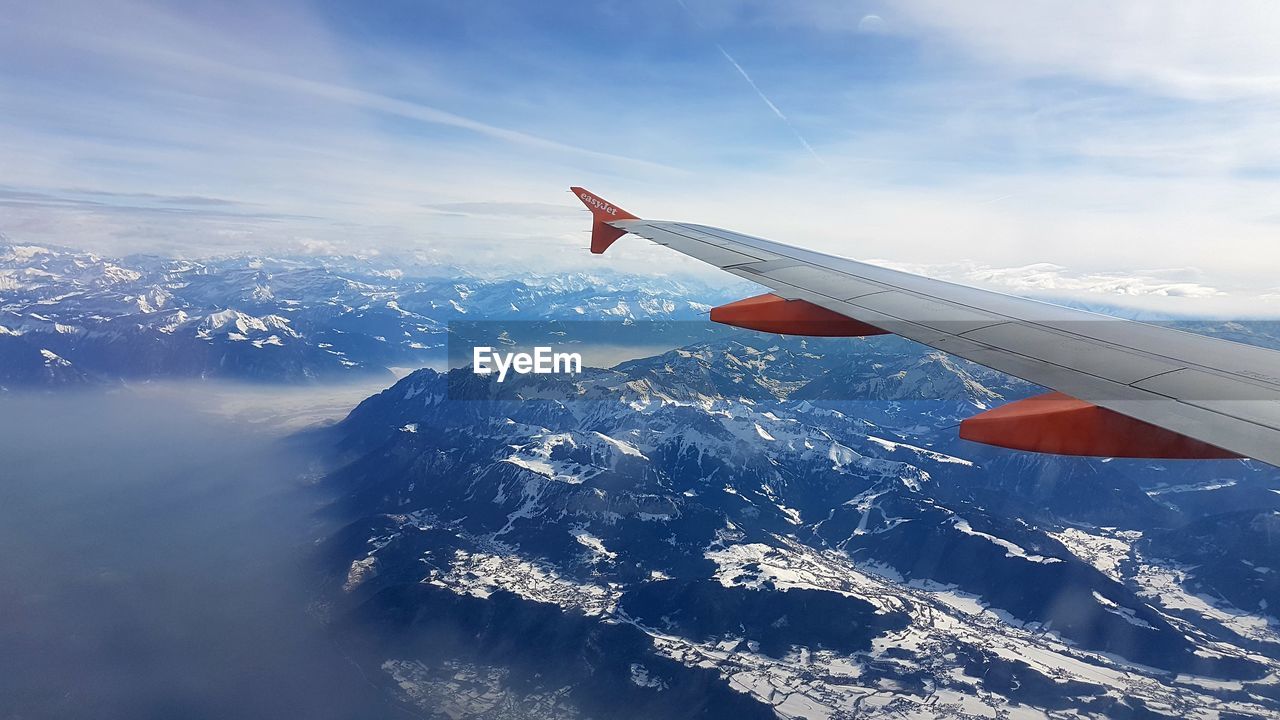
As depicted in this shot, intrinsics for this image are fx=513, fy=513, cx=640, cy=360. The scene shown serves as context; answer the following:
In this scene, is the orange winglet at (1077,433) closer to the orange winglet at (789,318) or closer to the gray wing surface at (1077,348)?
the gray wing surface at (1077,348)

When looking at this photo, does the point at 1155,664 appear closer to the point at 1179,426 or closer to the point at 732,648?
the point at 732,648

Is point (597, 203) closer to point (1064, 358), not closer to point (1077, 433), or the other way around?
point (1064, 358)

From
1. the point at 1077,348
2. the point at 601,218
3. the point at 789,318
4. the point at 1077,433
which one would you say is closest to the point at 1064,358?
the point at 1077,348

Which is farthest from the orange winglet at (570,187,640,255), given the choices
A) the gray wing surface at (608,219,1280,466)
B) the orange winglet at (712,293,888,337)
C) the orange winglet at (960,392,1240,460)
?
the orange winglet at (960,392,1240,460)

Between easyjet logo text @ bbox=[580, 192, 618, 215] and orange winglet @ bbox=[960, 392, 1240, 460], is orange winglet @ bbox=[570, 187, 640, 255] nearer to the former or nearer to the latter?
easyjet logo text @ bbox=[580, 192, 618, 215]

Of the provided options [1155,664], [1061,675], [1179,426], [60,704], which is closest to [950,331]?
[1179,426]

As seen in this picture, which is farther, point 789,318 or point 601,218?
point 601,218

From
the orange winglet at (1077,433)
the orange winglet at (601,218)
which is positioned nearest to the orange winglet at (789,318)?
the orange winglet at (1077,433)
